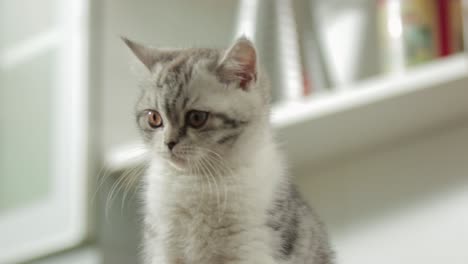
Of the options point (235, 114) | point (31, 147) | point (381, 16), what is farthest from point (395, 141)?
point (31, 147)

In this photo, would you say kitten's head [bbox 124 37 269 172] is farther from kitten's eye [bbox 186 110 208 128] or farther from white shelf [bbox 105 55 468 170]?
white shelf [bbox 105 55 468 170]

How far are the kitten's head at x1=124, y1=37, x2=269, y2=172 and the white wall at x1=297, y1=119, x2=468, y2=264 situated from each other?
474 mm

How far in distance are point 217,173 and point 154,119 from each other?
123 mm

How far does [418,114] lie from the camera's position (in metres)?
1.22

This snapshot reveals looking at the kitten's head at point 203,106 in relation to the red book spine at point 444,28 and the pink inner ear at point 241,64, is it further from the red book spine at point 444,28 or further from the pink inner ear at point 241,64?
the red book spine at point 444,28

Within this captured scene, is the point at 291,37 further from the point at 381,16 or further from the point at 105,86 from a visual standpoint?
the point at 105,86

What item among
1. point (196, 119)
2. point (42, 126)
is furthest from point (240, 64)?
point (42, 126)

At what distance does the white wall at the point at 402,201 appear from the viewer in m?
Answer: 1.22

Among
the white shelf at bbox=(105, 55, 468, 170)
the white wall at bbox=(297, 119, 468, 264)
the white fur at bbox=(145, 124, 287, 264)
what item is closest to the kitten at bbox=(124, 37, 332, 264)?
the white fur at bbox=(145, 124, 287, 264)

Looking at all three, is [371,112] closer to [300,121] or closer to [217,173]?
[300,121]

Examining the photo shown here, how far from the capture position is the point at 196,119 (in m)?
0.86

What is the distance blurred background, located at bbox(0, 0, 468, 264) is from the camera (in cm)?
118

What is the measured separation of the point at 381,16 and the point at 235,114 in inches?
21.3

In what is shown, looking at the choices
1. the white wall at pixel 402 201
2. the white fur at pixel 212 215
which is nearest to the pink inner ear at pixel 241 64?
the white fur at pixel 212 215
